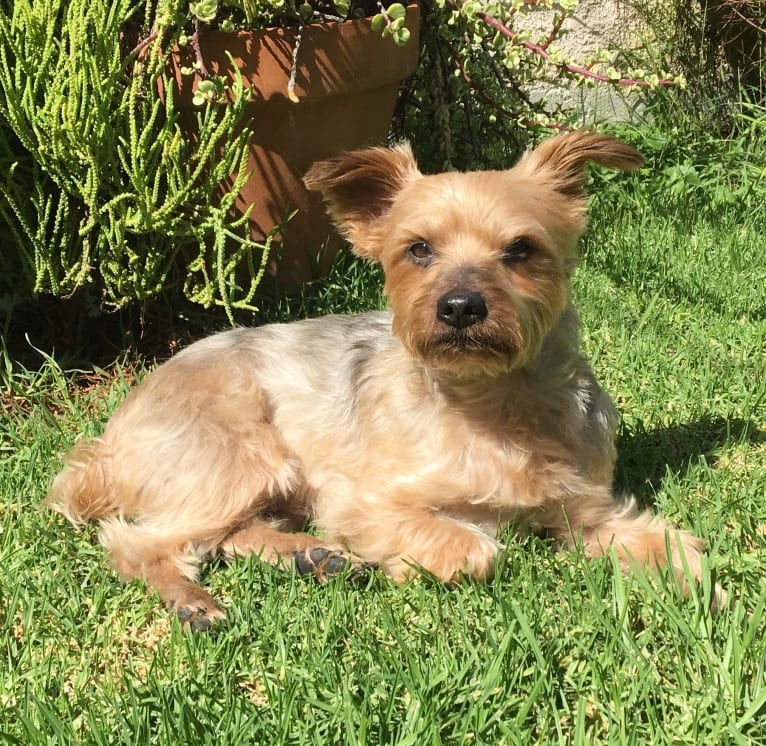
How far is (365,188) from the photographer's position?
3.49 meters

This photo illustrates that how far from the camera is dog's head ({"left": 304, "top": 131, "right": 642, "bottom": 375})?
292cm

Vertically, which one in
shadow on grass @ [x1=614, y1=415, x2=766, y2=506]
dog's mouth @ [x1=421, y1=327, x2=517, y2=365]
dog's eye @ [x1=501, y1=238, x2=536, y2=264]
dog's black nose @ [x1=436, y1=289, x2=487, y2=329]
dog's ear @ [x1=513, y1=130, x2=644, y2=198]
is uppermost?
dog's ear @ [x1=513, y1=130, x2=644, y2=198]

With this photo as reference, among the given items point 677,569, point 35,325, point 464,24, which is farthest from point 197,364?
point 464,24

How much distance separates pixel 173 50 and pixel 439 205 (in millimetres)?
1856

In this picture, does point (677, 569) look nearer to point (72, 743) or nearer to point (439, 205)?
point (439, 205)

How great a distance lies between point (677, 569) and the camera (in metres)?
2.94

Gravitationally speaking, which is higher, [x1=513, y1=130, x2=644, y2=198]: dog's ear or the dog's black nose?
[x1=513, y1=130, x2=644, y2=198]: dog's ear

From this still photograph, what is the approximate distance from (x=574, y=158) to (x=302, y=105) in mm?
1772

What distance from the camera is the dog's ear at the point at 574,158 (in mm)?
3283

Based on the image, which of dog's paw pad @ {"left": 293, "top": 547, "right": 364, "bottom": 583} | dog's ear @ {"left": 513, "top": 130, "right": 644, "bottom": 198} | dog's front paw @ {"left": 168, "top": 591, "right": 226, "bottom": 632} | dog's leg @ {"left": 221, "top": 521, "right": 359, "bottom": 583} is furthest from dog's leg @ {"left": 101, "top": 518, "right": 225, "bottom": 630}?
dog's ear @ {"left": 513, "top": 130, "right": 644, "bottom": 198}

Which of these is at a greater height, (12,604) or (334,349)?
(334,349)

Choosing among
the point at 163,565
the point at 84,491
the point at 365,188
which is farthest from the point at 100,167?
the point at 163,565

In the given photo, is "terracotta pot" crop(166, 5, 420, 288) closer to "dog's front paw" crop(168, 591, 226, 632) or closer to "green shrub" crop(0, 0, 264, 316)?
"green shrub" crop(0, 0, 264, 316)

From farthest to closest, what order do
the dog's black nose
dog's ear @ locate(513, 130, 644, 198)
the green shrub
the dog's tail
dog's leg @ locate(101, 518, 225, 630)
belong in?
the green shrub < the dog's tail < dog's ear @ locate(513, 130, 644, 198) < dog's leg @ locate(101, 518, 225, 630) < the dog's black nose
